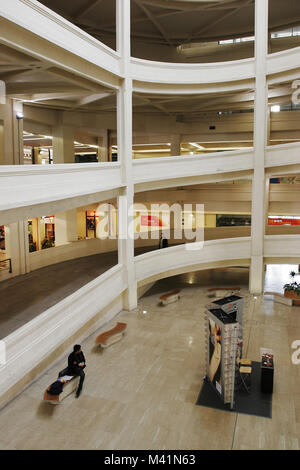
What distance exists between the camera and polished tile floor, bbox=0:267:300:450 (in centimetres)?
778

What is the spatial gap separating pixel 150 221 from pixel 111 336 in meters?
17.3

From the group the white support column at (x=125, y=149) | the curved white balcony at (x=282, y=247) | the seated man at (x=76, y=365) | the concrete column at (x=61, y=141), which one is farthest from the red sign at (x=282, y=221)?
the seated man at (x=76, y=365)

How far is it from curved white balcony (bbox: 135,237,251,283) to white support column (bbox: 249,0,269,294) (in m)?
0.55

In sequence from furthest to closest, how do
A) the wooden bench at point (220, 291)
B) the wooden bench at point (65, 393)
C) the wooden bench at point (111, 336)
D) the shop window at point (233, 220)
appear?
the shop window at point (233, 220) < the wooden bench at point (220, 291) < the wooden bench at point (111, 336) < the wooden bench at point (65, 393)

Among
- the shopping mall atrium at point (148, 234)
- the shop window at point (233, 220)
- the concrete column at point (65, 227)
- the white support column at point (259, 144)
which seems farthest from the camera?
the shop window at point (233, 220)

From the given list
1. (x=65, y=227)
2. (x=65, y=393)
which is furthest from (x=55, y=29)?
(x=65, y=227)

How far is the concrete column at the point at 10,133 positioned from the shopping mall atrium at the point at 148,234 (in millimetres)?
55

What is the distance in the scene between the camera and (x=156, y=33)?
20.2m

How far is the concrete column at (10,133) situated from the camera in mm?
15156

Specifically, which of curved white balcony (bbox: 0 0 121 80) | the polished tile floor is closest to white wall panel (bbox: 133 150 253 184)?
curved white balcony (bbox: 0 0 121 80)

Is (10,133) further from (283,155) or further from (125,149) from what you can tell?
(283,155)

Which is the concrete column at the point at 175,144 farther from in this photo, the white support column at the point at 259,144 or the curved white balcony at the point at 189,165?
the white support column at the point at 259,144

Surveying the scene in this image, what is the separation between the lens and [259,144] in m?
16.8

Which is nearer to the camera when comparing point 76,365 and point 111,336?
point 76,365
